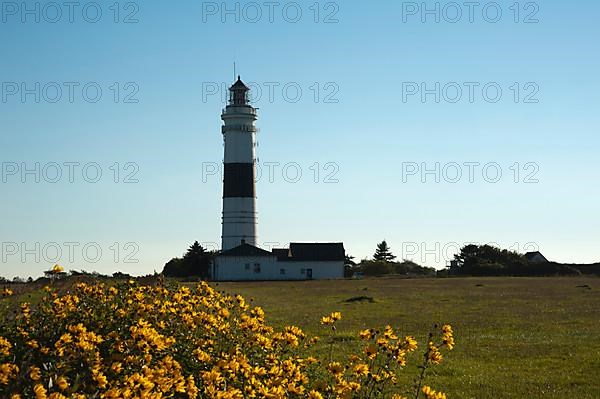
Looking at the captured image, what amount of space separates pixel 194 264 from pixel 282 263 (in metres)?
8.81

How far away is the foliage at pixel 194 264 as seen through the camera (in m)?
81.2

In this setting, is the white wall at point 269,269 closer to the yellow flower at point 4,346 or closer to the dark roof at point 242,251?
the dark roof at point 242,251

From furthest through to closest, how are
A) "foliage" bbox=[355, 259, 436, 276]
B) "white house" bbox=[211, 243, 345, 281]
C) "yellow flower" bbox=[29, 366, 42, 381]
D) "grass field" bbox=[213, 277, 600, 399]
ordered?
1. "foliage" bbox=[355, 259, 436, 276]
2. "white house" bbox=[211, 243, 345, 281]
3. "grass field" bbox=[213, 277, 600, 399]
4. "yellow flower" bbox=[29, 366, 42, 381]

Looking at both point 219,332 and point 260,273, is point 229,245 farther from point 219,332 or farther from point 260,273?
point 219,332

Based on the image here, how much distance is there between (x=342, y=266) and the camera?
84.6m

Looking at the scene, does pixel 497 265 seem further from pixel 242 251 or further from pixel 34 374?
pixel 34 374

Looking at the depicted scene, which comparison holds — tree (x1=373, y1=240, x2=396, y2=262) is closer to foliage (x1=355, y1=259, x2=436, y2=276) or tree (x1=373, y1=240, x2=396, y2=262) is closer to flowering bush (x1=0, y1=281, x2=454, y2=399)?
foliage (x1=355, y1=259, x2=436, y2=276)

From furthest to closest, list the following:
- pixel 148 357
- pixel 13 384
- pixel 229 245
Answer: pixel 229 245
pixel 148 357
pixel 13 384

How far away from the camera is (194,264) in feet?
269

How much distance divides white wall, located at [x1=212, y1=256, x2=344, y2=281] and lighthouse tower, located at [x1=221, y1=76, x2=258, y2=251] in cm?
169

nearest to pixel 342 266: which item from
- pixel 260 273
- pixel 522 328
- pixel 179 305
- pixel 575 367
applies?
pixel 260 273

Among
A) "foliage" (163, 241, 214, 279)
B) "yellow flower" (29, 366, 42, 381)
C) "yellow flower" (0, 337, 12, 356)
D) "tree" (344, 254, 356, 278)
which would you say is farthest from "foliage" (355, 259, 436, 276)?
"yellow flower" (29, 366, 42, 381)

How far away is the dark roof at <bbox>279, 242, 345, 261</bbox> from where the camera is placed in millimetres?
83938

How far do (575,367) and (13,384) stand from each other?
39.8 feet
